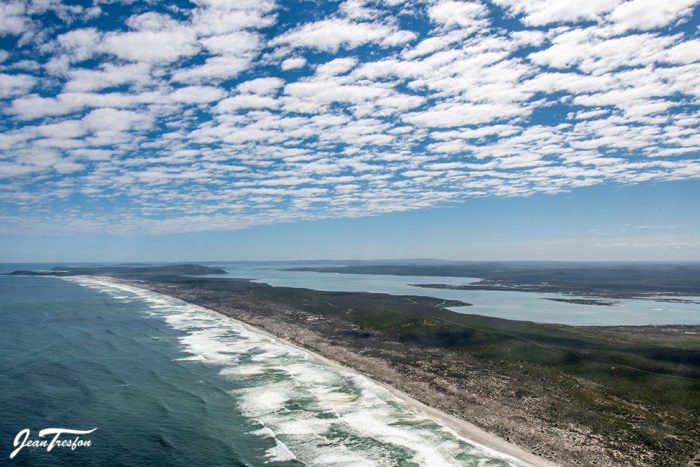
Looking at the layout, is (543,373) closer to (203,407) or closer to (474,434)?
(474,434)

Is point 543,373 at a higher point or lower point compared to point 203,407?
higher

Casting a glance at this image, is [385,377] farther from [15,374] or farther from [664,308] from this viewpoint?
[664,308]

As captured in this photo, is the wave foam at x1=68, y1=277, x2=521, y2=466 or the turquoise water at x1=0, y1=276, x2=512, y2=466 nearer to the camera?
the turquoise water at x1=0, y1=276, x2=512, y2=466

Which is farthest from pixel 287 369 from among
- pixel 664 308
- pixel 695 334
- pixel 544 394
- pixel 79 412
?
pixel 664 308

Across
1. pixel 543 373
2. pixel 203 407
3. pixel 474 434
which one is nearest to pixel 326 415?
pixel 203 407

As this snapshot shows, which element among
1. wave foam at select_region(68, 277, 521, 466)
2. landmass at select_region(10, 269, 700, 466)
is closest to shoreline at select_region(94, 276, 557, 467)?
wave foam at select_region(68, 277, 521, 466)

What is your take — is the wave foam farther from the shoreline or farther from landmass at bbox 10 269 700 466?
landmass at bbox 10 269 700 466
